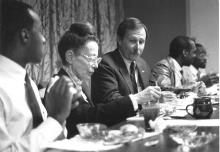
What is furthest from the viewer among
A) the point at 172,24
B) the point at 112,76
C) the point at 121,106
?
the point at 172,24

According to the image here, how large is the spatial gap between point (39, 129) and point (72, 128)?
0.72 meters

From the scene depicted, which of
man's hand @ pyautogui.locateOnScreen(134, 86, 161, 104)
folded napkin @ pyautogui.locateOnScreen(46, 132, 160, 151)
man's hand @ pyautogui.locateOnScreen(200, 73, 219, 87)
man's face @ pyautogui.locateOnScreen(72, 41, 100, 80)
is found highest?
man's face @ pyautogui.locateOnScreen(72, 41, 100, 80)

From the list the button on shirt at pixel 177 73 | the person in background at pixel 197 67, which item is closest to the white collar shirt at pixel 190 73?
the person in background at pixel 197 67

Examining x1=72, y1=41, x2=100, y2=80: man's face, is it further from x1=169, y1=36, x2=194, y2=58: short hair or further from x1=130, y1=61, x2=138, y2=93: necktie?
x1=169, y1=36, x2=194, y2=58: short hair

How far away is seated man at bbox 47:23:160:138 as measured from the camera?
1.90m

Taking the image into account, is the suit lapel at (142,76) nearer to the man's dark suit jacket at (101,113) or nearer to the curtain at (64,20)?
Answer: the man's dark suit jacket at (101,113)

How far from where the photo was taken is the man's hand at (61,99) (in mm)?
1239

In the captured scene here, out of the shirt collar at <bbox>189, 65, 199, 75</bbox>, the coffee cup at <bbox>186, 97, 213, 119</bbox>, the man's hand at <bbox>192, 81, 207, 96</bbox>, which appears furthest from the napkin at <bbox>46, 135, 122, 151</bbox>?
the shirt collar at <bbox>189, 65, 199, 75</bbox>

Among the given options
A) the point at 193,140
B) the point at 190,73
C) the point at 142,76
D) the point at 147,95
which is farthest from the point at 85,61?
the point at 190,73

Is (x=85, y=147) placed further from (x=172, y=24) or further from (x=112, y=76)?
(x=172, y=24)

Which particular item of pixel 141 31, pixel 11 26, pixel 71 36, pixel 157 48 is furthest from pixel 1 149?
pixel 157 48

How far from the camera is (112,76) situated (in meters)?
2.31

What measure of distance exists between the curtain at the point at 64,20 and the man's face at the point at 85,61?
1230 millimetres

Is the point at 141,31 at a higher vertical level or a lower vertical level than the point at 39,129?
higher
